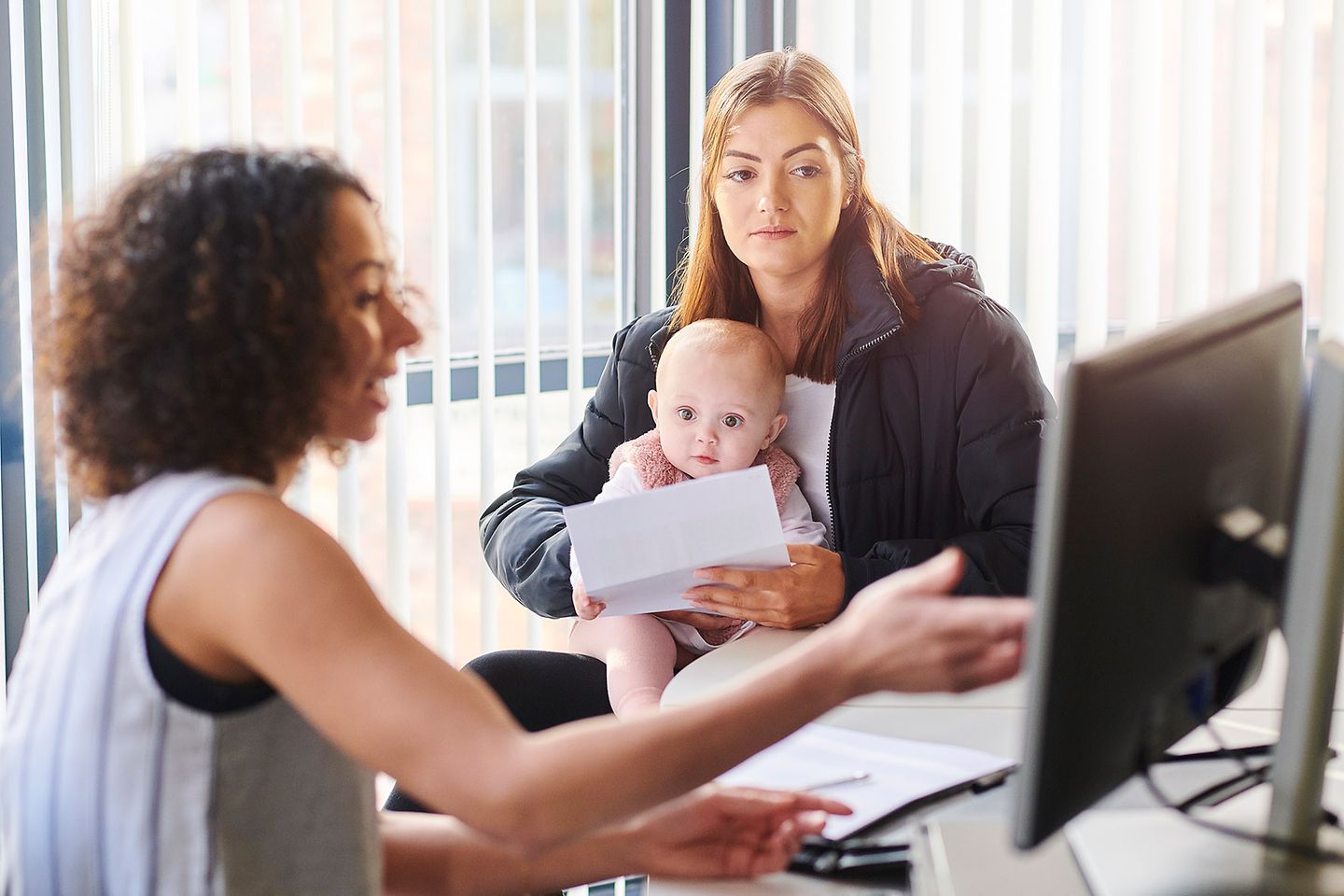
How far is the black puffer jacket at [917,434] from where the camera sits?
2.07 m

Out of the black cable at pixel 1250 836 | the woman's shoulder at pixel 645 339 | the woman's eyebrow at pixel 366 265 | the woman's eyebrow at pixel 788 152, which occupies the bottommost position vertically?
the black cable at pixel 1250 836

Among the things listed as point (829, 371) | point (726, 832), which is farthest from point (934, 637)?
point (829, 371)

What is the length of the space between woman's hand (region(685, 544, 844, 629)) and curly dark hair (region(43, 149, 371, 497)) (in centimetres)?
74

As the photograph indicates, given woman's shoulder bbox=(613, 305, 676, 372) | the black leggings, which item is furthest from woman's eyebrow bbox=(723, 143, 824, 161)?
the black leggings

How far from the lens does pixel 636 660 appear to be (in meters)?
1.89

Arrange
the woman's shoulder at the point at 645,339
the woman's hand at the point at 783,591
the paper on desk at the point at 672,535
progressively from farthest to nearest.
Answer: the woman's shoulder at the point at 645,339
the woman's hand at the point at 783,591
the paper on desk at the point at 672,535

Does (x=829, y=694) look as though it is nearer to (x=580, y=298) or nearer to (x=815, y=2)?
(x=580, y=298)

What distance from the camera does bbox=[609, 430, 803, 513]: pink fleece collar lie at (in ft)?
7.06

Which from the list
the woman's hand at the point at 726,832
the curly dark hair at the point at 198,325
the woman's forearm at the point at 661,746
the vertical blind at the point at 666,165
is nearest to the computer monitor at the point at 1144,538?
the woman's forearm at the point at 661,746

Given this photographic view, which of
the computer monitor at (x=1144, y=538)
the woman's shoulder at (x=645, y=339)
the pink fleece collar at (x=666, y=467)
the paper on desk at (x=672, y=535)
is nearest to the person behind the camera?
the computer monitor at (x=1144, y=538)

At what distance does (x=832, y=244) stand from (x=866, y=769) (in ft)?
4.10

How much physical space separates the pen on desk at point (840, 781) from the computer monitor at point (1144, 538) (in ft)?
0.99

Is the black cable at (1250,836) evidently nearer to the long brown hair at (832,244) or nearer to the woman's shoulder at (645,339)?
the long brown hair at (832,244)

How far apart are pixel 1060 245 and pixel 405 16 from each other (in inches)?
61.0
